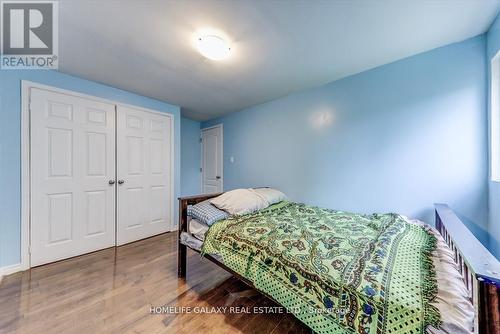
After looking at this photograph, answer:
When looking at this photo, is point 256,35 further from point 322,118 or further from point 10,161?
point 10,161

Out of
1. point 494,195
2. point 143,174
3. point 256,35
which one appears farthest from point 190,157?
point 494,195

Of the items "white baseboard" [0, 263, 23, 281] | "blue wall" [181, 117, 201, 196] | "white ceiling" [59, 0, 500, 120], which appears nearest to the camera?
"white ceiling" [59, 0, 500, 120]

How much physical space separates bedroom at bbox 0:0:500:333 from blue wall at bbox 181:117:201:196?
3.64 feet

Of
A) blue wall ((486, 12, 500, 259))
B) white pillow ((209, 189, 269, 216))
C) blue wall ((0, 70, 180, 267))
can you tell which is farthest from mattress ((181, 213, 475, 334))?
blue wall ((0, 70, 180, 267))

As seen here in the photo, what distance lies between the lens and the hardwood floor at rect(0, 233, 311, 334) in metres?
1.37

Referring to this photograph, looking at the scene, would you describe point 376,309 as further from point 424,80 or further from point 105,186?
point 105,186

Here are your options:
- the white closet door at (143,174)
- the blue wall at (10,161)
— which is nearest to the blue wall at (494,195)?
the white closet door at (143,174)

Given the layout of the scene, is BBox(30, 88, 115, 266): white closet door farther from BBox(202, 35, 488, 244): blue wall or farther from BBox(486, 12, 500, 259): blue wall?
BBox(486, 12, 500, 259): blue wall

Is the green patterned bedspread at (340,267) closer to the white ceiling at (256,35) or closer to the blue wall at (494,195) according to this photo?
the blue wall at (494,195)

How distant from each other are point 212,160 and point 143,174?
149 cm

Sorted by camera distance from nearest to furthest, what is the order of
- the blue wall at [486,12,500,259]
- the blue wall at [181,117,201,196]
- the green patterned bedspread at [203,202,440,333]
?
the green patterned bedspread at [203,202,440,333] → the blue wall at [486,12,500,259] → the blue wall at [181,117,201,196]

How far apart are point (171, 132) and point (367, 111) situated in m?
2.97

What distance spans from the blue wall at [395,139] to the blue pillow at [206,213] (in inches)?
55.1

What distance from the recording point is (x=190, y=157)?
173 inches
